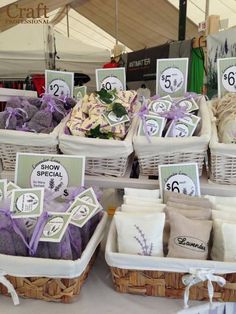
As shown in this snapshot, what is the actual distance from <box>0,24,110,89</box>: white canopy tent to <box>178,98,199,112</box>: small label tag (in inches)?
116

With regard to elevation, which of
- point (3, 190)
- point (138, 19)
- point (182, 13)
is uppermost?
point (138, 19)

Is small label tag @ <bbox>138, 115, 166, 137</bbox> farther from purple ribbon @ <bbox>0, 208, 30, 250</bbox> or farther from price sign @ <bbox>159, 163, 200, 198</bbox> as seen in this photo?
purple ribbon @ <bbox>0, 208, 30, 250</bbox>

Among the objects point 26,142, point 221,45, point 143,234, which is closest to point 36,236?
point 143,234

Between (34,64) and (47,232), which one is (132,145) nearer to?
(47,232)

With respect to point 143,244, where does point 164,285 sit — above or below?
below

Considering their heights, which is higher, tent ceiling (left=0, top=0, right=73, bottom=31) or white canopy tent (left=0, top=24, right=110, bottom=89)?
tent ceiling (left=0, top=0, right=73, bottom=31)

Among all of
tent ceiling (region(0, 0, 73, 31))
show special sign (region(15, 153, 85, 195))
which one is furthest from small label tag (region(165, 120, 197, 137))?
tent ceiling (region(0, 0, 73, 31))

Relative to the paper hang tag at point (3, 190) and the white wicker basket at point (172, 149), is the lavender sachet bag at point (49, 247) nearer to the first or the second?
the paper hang tag at point (3, 190)

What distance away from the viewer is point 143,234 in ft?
2.88

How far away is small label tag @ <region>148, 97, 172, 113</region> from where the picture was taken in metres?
1.18

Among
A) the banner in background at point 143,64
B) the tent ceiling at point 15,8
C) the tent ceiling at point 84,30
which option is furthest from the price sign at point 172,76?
the tent ceiling at point 84,30

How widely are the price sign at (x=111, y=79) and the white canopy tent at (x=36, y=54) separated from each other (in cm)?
271

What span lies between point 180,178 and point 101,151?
253 mm

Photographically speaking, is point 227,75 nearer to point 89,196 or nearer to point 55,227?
point 89,196
